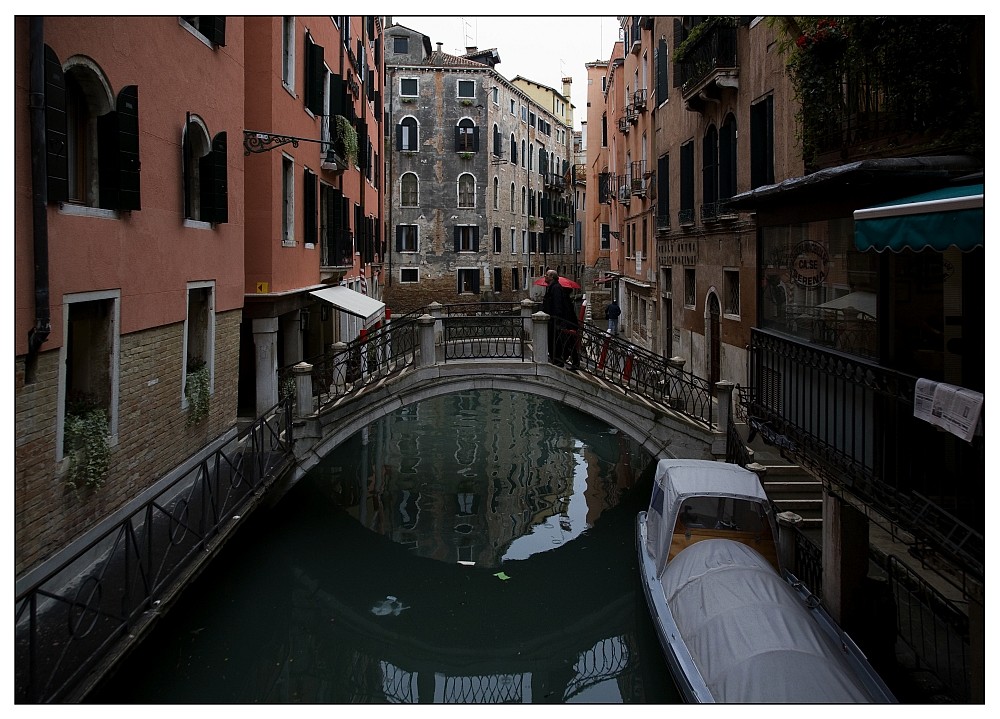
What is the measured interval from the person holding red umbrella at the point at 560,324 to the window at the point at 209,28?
5.49 m

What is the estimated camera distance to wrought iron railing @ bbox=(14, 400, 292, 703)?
5.98 m

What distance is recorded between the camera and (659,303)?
2238 cm

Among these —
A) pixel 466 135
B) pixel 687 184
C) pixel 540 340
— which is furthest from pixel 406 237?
pixel 540 340

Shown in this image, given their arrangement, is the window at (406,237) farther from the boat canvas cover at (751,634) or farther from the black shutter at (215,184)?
the boat canvas cover at (751,634)

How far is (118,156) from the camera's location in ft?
Answer: 26.9

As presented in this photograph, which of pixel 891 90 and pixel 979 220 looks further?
pixel 891 90

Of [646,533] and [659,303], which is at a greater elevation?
[659,303]

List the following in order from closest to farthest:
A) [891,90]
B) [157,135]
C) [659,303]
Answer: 1. [891,90]
2. [157,135]
3. [659,303]

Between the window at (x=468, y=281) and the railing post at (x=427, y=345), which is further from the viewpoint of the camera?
the window at (x=468, y=281)

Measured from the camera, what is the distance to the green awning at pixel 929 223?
15.7 ft

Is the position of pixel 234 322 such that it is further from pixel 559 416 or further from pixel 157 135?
pixel 559 416

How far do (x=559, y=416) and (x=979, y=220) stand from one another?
18049 mm

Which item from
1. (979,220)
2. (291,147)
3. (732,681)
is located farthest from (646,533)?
(291,147)

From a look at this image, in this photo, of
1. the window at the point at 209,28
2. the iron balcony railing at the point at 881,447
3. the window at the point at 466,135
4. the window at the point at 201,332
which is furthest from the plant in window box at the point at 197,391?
the window at the point at 466,135
